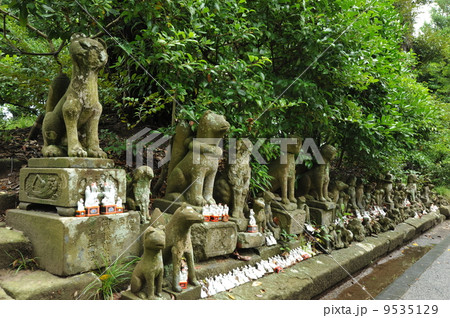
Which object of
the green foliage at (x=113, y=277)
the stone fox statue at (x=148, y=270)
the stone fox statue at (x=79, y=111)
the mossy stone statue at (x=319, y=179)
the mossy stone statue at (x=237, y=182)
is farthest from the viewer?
the mossy stone statue at (x=319, y=179)

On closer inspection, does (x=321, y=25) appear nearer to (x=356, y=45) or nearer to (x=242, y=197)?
(x=356, y=45)

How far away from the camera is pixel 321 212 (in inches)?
216

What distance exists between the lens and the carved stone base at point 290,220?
182 inches

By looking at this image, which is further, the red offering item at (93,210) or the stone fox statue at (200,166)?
the stone fox statue at (200,166)

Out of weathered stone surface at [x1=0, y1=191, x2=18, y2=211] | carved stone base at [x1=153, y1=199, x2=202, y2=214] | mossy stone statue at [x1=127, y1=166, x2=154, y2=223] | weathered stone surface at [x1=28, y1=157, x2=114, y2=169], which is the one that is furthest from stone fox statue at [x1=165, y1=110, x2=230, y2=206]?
weathered stone surface at [x1=0, y1=191, x2=18, y2=211]

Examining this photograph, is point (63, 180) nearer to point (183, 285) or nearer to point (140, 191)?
point (140, 191)

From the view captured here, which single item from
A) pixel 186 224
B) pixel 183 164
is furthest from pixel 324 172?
pixel 186 224

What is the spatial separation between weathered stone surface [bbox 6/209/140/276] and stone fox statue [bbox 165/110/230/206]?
76cm

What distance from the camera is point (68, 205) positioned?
8.61 feet

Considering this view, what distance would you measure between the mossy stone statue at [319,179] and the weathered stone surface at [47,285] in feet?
14.0

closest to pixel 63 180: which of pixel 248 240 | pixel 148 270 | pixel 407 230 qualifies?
pixel 148 270

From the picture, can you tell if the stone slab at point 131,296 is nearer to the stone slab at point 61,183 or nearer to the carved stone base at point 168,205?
the stone slab at point 61,183

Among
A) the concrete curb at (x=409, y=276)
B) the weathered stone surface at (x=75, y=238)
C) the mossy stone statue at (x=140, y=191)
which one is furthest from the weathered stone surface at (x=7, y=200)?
the concrete curb at (x=409, y=276)

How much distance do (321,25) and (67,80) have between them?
3.61 meters
